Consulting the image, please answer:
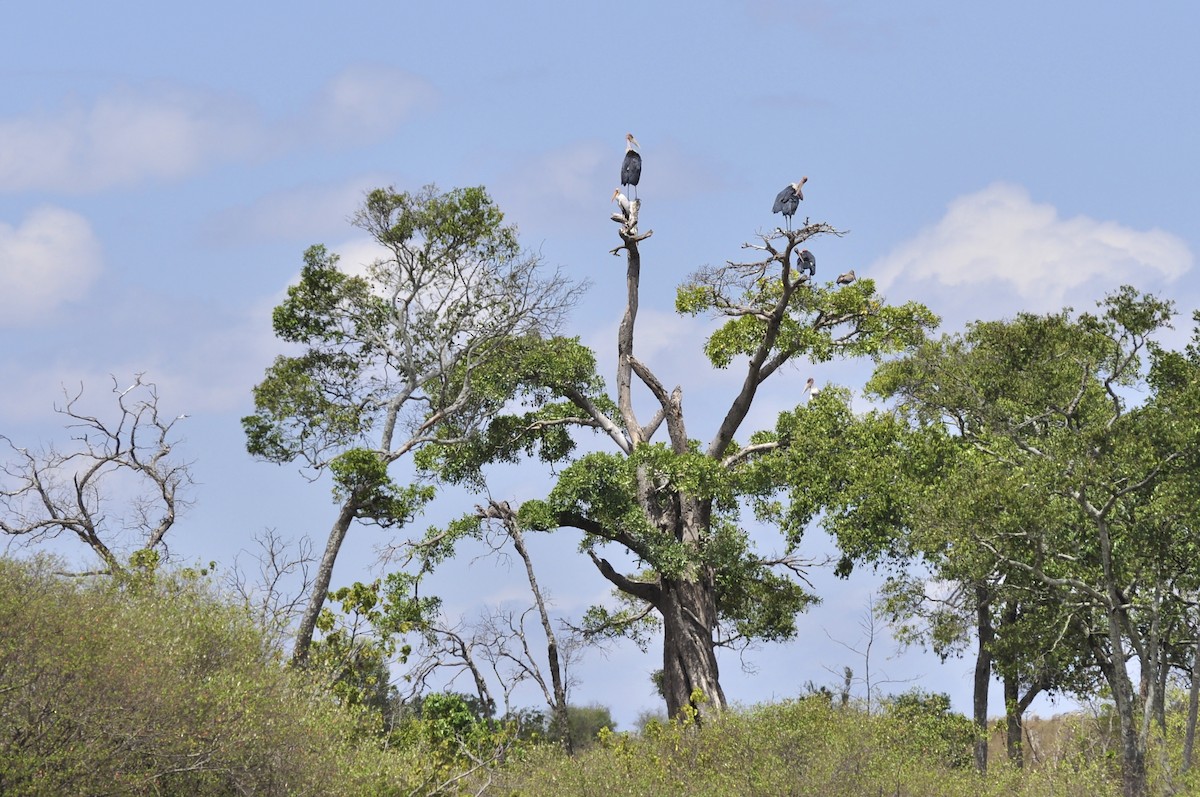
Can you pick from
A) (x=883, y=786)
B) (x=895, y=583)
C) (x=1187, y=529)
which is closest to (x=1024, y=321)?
(x=895, y=583)

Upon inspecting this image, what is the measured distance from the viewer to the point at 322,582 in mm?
29109

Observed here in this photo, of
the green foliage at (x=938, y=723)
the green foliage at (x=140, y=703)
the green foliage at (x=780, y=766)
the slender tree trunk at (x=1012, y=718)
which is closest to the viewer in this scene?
the green foliage at (x=140, y=703)

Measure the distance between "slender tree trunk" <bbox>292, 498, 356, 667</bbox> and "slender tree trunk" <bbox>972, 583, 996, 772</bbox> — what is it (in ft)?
46.5

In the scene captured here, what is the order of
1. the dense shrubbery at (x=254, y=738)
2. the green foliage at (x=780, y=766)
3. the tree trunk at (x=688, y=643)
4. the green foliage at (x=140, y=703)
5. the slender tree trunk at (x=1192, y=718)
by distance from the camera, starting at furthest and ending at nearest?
the tree trunk at (x=688, y=643), the slender tree trunk at (x=1192, y=718), the green foliage at (x=780, y=766), the dense shrubbery at (x=254, y=738), the green foliage at (x=140, y=703)

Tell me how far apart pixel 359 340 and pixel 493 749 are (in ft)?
32.0

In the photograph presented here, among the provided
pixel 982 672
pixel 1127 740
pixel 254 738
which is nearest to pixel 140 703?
pixel 254 738

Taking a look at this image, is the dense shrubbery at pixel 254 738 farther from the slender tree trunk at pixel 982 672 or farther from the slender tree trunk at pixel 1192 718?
the slender tree trunk at pixel 982 672

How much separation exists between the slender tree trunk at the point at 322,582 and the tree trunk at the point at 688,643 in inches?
296

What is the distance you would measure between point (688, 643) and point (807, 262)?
9.03 metres

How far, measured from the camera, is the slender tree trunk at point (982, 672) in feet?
104

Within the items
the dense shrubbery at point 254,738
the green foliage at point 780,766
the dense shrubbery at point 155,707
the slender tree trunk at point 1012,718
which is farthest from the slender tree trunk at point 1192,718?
the dense shrubbery at point 155,707

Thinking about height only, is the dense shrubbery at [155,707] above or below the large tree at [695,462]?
below

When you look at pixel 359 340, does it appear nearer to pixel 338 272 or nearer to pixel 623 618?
pixel 338 272

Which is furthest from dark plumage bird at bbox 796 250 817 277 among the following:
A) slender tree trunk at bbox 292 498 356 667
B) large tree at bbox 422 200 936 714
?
slender tree trunk at bbox 292 498 356 667
